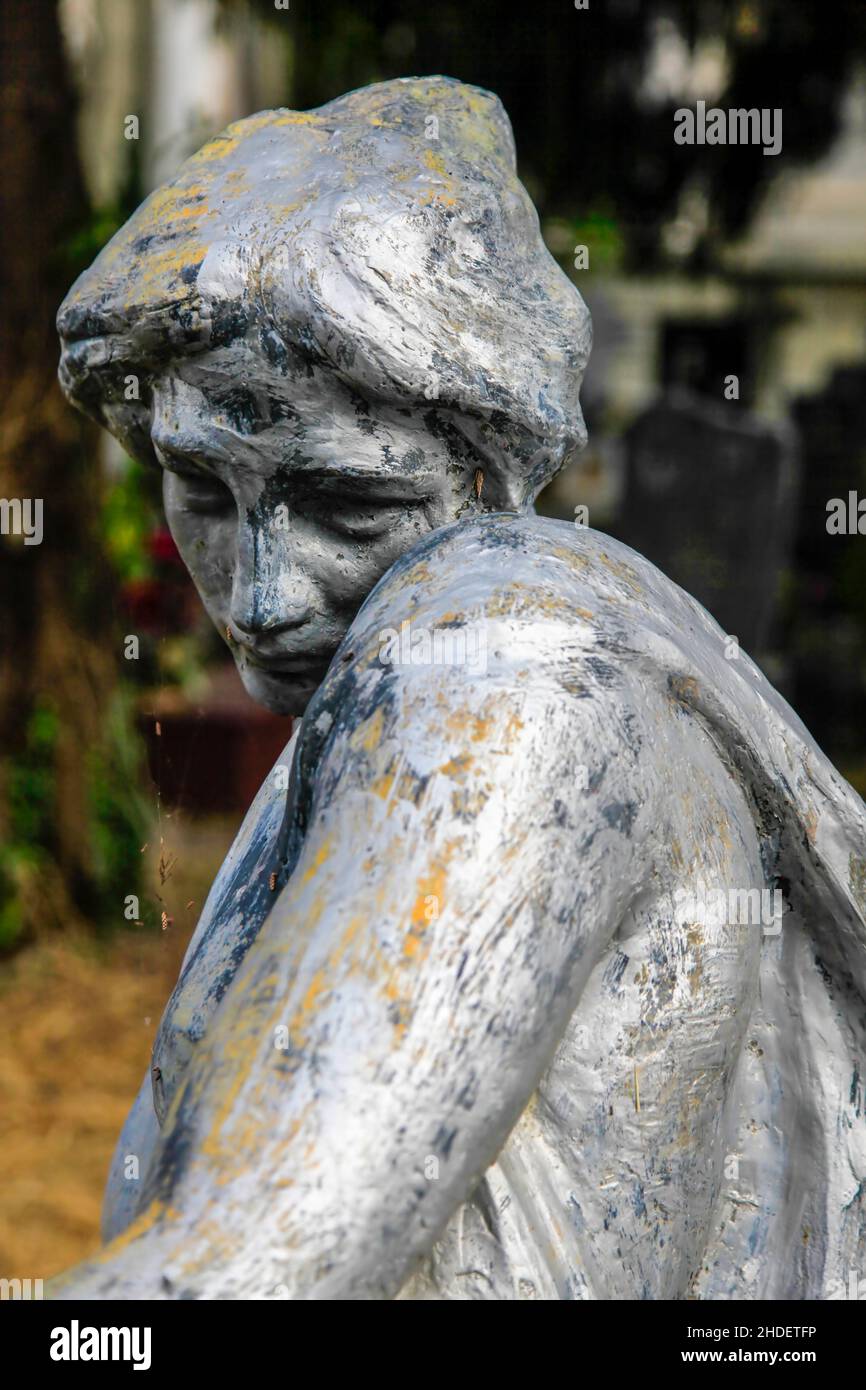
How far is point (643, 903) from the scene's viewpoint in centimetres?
128

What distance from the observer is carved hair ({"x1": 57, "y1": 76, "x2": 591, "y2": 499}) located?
4.50 feet

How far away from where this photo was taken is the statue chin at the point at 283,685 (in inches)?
62.3

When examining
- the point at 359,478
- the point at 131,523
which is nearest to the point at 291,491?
the point at 359,478

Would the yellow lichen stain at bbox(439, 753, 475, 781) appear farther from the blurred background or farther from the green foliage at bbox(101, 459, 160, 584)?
the green foliage at bbox(101, 459, 160, 584)

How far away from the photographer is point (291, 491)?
4.84 feet

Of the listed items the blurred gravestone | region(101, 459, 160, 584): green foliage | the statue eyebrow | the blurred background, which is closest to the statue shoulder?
the statue eyebrow

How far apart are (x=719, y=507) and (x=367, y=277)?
244 inches

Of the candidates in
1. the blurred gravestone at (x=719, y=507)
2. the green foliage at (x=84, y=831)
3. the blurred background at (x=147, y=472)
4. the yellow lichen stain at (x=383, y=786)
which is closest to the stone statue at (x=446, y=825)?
the yellow lichen stain at (x=383, y=786)

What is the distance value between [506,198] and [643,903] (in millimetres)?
656

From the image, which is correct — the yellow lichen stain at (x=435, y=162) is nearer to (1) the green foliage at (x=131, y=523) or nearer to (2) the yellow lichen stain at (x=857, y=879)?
(2) the yellow lichen stain at (x=857, y=879)

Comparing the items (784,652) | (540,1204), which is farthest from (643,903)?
(784,652)

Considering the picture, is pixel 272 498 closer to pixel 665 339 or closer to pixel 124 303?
pixel 124 303

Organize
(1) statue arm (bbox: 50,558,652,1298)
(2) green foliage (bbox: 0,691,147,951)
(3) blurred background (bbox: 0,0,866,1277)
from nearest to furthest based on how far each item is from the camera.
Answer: (1) statue arm (bbox: 50,558,652,1298), (3) blurred background (bbox: 0,0,866,1277), (2) green foliage (bbox: 0,691,147,951)

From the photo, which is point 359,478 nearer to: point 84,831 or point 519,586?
point 519,586
